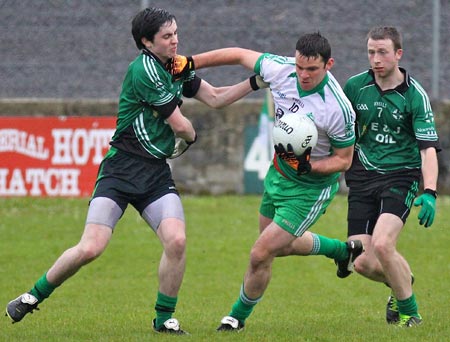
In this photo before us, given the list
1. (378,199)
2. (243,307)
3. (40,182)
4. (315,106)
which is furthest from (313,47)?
(40,182)

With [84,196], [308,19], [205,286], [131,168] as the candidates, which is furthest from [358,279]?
[308,19]

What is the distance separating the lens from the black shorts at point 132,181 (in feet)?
25.5

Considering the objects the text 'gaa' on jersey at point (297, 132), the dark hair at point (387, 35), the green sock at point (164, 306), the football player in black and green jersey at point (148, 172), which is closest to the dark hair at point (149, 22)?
the football player in black and green jersey at point (148, 172)

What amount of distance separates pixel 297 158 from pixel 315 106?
396 millimetres

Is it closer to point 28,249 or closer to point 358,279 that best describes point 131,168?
point 358,279

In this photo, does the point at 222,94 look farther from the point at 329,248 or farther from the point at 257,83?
the point at 329,248

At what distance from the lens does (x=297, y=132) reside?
7.51 m

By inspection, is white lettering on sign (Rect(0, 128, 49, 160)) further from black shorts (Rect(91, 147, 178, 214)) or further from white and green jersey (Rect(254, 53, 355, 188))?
white and green jersey (Rect(254, 53, 355, 188))

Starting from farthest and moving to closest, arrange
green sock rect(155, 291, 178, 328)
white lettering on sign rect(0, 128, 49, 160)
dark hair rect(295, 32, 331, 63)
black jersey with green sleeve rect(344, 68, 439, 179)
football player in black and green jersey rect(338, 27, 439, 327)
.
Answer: white lettering on sign rect(0, 128, 49, 160) → black jersey with green sleeve rect(344, 68, 439, 179) → football player in black and green jersey rect(338, 27, 439, 327) → green sock rect(155, 291, 178, 328) → dark hair rect(295, 32, 331, 63)

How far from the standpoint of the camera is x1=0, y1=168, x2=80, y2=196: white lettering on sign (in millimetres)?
15648

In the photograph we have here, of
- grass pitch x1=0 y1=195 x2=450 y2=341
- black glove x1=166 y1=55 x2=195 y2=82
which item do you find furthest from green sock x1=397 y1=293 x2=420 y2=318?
black glove x1=166 y1=55 x2=195 y2=82

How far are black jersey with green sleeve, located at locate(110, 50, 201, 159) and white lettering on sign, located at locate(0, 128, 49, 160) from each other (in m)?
7.90

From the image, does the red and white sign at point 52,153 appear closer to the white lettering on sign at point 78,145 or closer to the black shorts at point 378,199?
the white lettering on sign at point 78,145

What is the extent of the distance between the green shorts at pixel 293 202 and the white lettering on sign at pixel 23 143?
26.6ft
